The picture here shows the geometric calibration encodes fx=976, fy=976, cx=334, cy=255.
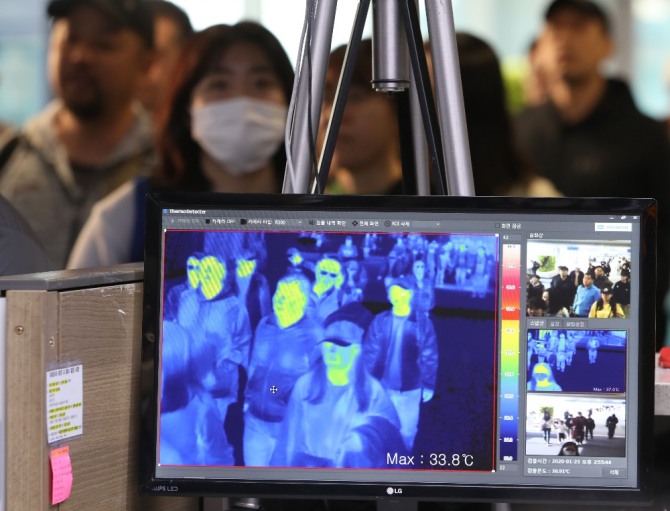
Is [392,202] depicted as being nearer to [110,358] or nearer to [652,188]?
[110,358]

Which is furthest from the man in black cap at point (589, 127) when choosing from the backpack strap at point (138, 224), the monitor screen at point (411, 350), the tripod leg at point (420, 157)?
the monitor screen at point (411, 350)

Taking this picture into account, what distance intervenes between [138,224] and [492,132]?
1.02 meters

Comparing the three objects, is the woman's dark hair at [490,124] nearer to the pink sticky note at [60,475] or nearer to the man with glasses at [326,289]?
the man with glasses at [326,289]

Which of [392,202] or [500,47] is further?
[500,47]

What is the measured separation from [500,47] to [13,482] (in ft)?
6.81

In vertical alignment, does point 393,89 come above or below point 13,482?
above

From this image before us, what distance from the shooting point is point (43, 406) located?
3.31ft

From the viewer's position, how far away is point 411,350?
1084mm

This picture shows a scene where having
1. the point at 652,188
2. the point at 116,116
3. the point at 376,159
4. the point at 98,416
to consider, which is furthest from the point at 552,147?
the point at 98,416

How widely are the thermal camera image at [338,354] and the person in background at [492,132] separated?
164cm

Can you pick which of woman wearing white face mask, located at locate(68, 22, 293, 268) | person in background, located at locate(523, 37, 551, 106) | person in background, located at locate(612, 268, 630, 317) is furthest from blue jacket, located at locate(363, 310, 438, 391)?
person in background, located at locate(523, 37, 551, 106)

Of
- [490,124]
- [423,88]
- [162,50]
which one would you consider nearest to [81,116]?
[162,50]

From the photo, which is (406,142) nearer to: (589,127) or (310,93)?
(310,93)

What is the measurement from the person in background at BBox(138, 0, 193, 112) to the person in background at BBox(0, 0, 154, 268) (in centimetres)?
2
